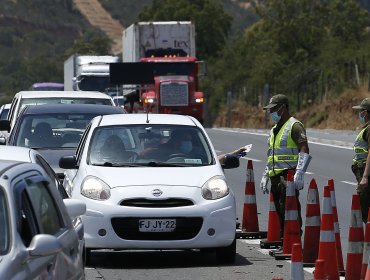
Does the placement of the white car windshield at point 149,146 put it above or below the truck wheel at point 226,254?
above

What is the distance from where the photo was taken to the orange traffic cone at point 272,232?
46.3 feet

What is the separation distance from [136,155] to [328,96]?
4222 cm

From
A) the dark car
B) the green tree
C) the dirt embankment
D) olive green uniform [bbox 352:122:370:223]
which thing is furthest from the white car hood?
the green tree

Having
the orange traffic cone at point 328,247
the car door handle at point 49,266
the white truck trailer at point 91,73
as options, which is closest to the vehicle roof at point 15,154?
the car door handle at point 49,266

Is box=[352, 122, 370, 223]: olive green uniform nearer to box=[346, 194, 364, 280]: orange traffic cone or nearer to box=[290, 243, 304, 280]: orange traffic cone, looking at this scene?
box=[346, 194, 364, 280]: orange traffic cone

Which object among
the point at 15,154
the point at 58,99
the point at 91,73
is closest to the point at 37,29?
the point at 91,73

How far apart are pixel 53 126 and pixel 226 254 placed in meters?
5.36

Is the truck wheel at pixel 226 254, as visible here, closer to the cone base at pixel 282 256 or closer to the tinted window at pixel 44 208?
the cone base at pixel 282 256

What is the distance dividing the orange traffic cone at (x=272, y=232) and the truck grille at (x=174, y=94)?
33.0 metres

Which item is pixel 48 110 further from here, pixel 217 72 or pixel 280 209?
pixel 217 72

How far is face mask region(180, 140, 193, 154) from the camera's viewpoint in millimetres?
13928

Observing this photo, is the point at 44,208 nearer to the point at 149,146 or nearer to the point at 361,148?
the point at 149,146

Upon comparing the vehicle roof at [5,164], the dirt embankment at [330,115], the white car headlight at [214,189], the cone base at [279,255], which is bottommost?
the dirt embankment at [330,115]

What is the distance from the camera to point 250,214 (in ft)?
50.3
